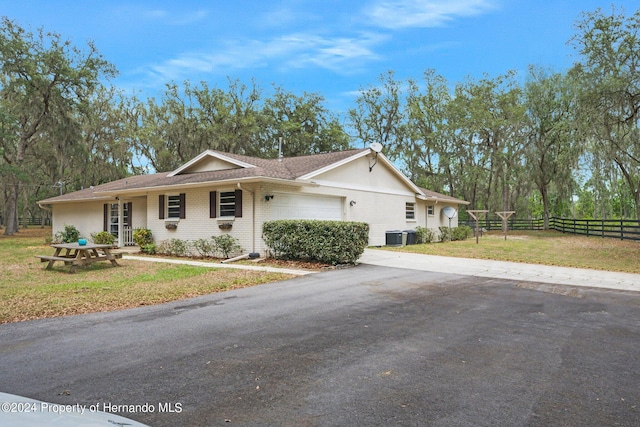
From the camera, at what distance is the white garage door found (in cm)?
1451

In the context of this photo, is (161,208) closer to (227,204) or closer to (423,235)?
(227,204)

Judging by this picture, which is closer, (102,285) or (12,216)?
(102,285)

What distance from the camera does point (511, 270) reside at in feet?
38.3

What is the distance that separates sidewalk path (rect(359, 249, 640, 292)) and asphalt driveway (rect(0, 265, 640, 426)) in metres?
2.82

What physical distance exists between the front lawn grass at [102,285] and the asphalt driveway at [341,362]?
806 mm

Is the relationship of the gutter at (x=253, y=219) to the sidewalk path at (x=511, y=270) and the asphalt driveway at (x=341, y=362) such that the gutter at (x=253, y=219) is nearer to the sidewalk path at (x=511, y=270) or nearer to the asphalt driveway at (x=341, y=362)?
the sidewalk path at (x=511, y=270)

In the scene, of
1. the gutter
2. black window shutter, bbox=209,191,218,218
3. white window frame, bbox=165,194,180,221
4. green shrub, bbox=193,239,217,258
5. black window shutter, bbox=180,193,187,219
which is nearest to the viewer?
the gutter

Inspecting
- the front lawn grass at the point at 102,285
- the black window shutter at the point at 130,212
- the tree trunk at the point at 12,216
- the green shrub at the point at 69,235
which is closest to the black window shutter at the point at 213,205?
the front lawn grass at the point at 102,285

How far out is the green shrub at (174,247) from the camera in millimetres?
15500

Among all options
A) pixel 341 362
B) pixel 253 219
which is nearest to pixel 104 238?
pixel 253 219

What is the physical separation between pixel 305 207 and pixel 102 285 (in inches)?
323

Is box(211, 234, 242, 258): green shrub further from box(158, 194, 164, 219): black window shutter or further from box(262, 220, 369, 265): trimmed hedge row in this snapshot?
→ box(158, 194, 164, 219): black window shutter

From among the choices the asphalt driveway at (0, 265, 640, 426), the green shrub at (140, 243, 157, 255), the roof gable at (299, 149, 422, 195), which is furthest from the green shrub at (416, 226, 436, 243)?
the asphalt driveway at (0, 265, 640, 426)

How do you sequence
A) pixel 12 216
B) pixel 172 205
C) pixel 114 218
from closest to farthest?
1. pixel 172 205
2. pixel 114 218
3. pixel 12 216
